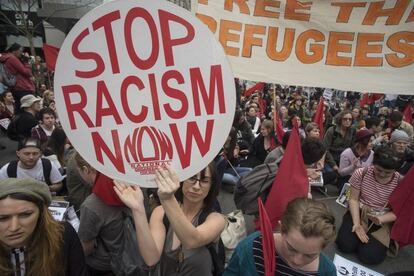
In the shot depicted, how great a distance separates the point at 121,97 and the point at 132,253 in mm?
997

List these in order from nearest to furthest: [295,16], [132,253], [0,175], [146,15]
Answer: [146,15] → [132,253] → [295,16] → [0,175]

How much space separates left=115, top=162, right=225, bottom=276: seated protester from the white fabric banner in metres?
1.15

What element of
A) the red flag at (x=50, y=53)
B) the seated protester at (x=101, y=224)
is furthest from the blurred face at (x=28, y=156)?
the red flag at (x=50, y=53)

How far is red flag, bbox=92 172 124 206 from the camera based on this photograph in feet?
6.43

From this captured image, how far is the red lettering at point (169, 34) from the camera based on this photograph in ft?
4.24

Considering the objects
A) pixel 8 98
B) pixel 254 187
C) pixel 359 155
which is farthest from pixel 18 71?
pixel 359 155

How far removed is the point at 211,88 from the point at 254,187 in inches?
74.7

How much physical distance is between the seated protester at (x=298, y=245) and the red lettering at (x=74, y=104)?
102 cm

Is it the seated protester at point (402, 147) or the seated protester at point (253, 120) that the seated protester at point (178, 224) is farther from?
the seated protester at point (253, 120)

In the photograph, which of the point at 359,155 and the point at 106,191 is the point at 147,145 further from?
the point at 359,155

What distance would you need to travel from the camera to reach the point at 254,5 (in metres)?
2.53

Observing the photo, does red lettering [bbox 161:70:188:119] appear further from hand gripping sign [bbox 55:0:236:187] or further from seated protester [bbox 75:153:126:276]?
seated protester [bbox 75:153:126:276]

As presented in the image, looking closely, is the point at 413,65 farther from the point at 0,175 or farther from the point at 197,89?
the point at 0,175

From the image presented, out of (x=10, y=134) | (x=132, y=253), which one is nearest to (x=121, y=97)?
(x=132, y=253)
